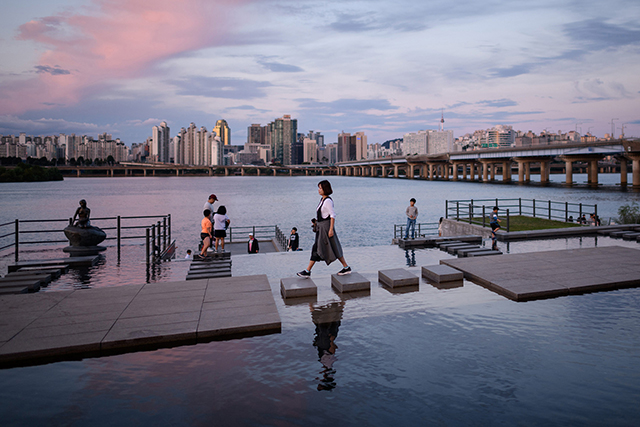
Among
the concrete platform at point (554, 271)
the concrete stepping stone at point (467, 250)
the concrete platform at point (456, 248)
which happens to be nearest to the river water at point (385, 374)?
the concrete platform at point (554, 271)

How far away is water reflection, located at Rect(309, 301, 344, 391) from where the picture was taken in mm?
Answer: 5203

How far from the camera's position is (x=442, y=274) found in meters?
9.77

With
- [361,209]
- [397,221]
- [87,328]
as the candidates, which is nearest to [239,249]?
[87,328]

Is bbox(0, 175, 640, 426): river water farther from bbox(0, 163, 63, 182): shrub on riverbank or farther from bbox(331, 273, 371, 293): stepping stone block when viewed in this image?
bbox(0, 163, 63, 182): shrub on riverbank

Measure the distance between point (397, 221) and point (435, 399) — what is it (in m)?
52.2

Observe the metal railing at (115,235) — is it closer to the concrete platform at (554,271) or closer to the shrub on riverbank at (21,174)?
the concrete platform at (554,271)

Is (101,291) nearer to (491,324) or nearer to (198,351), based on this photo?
(198,351)

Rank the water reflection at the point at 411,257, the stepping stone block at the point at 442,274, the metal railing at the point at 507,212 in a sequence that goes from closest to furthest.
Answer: the stepping stone block at the point at 442,274, the water reflection at the point at 411,257, the metal railing at the point at 507,212

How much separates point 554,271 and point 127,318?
9.42 metres

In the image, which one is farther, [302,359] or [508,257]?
[508,257]

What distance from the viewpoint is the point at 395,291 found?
9062 mm

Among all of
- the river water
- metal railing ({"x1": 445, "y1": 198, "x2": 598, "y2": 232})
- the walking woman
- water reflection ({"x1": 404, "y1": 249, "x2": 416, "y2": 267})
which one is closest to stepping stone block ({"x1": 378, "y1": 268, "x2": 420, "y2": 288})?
the river water

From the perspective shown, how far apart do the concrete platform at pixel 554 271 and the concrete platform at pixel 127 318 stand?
16.4 ft

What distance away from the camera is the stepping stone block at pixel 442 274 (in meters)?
9.75
